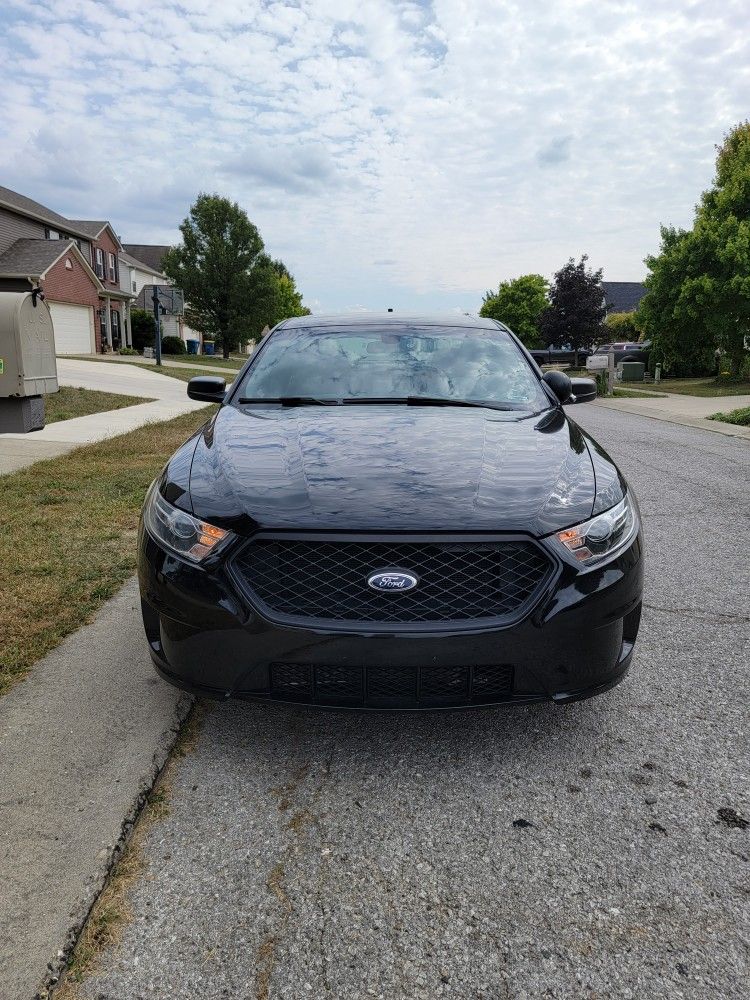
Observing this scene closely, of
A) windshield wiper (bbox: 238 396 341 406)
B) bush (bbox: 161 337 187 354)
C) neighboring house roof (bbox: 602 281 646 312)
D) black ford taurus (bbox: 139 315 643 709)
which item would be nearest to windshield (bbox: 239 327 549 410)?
windshield wiper (bbox: 238 396 341 406)

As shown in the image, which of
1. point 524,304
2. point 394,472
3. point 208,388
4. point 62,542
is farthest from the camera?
point 524,304

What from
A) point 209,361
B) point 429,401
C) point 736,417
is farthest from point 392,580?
point 209,361

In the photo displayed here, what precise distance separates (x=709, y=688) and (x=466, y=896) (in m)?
1.68

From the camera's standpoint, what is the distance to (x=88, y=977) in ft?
5.74

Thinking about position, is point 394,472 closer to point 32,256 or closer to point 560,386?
point 560,386

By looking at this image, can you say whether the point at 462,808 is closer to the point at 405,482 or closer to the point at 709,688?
the point at 405,482

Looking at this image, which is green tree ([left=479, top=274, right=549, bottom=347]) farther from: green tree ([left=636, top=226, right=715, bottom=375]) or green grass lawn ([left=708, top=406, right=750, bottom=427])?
green grass lawn ([left=708, top=406, right=750, bottom=427])

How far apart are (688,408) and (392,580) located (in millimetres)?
18165

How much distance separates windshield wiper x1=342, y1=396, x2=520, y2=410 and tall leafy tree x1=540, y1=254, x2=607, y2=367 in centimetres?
3945

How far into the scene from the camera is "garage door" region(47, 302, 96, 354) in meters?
37.1

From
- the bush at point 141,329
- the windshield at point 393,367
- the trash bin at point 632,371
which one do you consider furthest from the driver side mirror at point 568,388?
the bush at point 141,329

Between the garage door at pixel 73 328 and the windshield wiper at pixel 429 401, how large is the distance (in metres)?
35.6

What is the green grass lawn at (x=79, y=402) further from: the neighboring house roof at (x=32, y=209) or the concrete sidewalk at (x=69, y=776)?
the neighboring house roof at (x=32, y=209)

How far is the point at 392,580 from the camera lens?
2352 mm
